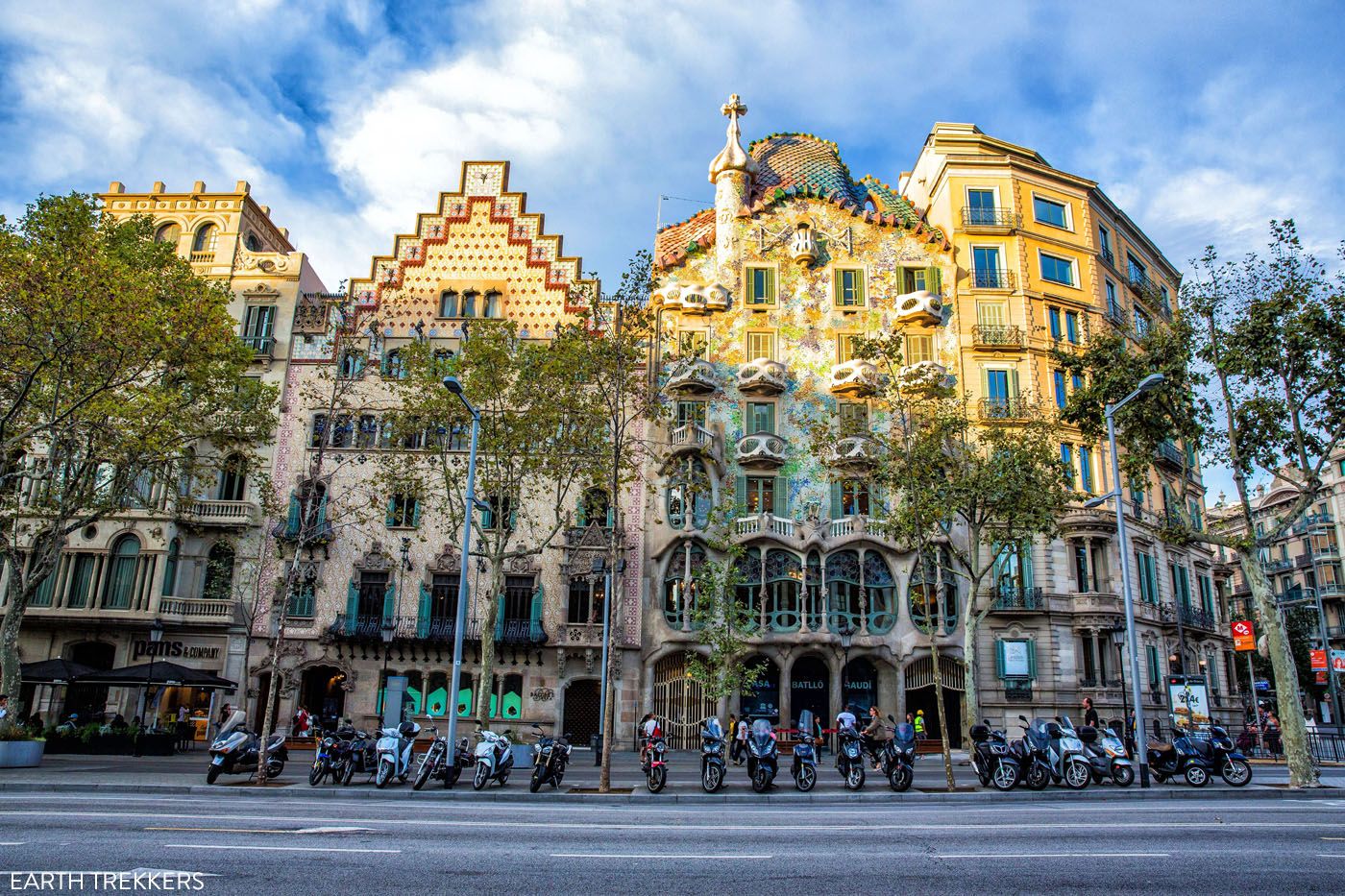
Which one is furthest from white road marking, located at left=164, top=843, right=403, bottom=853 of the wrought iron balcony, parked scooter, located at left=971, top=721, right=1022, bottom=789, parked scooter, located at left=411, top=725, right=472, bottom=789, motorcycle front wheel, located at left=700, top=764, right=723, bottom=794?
the wrought iron balcony

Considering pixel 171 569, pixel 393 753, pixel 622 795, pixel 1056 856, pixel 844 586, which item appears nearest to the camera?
pixel 1056 856

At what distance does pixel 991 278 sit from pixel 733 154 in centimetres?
1257

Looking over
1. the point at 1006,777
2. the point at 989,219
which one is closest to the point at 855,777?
the point at 1006,777

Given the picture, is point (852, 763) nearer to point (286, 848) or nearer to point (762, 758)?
point (762, 758)

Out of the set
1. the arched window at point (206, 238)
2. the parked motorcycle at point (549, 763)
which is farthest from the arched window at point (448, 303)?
the parked motorcycle at point (549, 763)

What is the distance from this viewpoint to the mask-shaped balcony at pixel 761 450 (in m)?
34.8

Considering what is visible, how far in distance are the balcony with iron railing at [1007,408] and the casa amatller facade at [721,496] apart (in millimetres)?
121

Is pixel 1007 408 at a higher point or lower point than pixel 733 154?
lower

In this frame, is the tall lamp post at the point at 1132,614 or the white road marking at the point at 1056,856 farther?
the tall lamp post at the point at 1132,614

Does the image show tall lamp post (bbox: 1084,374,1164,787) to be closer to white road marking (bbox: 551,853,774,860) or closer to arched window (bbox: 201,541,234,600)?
white road marking (bbox: 551,853,774,860)

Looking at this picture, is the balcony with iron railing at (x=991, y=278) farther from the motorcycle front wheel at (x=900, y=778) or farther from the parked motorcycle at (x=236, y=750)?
the parked motorcycle at (x=236, y=750)

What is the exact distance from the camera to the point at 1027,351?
36125 mm

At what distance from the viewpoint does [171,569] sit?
1307 inches

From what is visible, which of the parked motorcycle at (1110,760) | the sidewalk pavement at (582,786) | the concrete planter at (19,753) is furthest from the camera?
the concrete planter at (19,753)
